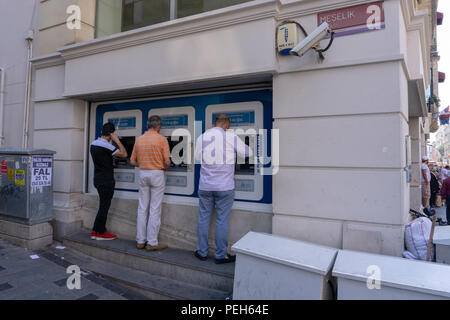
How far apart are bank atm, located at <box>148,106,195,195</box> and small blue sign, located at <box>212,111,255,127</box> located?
0.70m

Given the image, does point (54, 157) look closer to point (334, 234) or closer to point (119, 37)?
point (119, 37)

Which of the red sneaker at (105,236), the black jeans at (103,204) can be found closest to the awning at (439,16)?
the black jeans at (103,204)

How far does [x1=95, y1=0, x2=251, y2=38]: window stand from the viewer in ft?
15.6

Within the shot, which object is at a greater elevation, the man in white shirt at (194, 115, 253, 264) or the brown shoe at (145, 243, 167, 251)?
the man in white shirt at (194, 115, 253, 264)

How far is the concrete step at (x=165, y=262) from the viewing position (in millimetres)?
3520

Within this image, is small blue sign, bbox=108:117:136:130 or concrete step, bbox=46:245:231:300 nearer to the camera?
concrete step, bbox=46:245:231:300

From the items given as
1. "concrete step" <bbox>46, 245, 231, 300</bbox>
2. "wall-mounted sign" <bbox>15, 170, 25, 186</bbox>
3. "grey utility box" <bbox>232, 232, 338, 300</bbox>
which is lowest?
"concrete step" <bbox>46, 245, 231, 300</bbox>

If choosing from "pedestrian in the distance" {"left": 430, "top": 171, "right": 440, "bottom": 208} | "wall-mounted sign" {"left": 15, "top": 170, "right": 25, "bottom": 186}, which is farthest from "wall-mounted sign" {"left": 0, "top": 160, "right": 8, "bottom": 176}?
"pedestrian in the distance" {"left": 430, "top": 171, "right": 440, "bottom": 208}

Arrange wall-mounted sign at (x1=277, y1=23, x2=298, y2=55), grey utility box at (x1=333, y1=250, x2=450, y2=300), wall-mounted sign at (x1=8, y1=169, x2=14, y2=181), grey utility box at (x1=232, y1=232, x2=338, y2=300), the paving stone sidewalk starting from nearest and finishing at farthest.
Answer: grey utility box at (x1=333, y1=250, x2=450, y2=300) → grey utility box at (x1=232, y1=232, x2=338, y2=300) → the paving stone sidewalk → wall-mounted sign at (x1=277, y1=23, x2=298, y2=55) → wall-mounted sign at (x1=8, y1=169, x2=14, y2=181)

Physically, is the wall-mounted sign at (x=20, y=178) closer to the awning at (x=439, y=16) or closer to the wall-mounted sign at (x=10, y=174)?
the wall-mounted sign at (x=10, y=174)

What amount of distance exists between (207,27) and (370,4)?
210 cm

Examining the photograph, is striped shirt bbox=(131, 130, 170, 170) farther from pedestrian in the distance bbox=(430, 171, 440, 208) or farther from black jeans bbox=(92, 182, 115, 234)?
pedestrian in the distance bbox=(430, 171, 440, 208)

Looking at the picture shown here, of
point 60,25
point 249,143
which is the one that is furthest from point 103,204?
point 60,25
